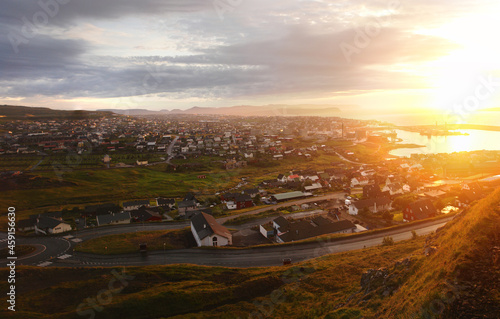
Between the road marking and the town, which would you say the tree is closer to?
the town

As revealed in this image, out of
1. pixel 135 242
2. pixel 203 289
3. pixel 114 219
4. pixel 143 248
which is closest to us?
pixel 203 289

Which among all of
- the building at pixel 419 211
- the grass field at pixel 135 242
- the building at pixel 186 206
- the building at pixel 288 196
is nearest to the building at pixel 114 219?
the grass field at pixel 135 242

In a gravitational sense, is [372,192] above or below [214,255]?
above

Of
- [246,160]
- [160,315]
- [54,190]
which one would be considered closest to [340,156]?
[246,160]

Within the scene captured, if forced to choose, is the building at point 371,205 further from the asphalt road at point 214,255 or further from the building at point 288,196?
the building at point 288,196

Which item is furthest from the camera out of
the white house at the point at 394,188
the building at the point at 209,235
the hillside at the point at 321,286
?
the white house at the point at 394,188

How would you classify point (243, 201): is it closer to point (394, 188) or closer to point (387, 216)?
point (387, 216)

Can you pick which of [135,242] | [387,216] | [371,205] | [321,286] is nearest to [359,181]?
[371,205]

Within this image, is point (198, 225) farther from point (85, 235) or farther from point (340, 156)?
point (340, 156)
